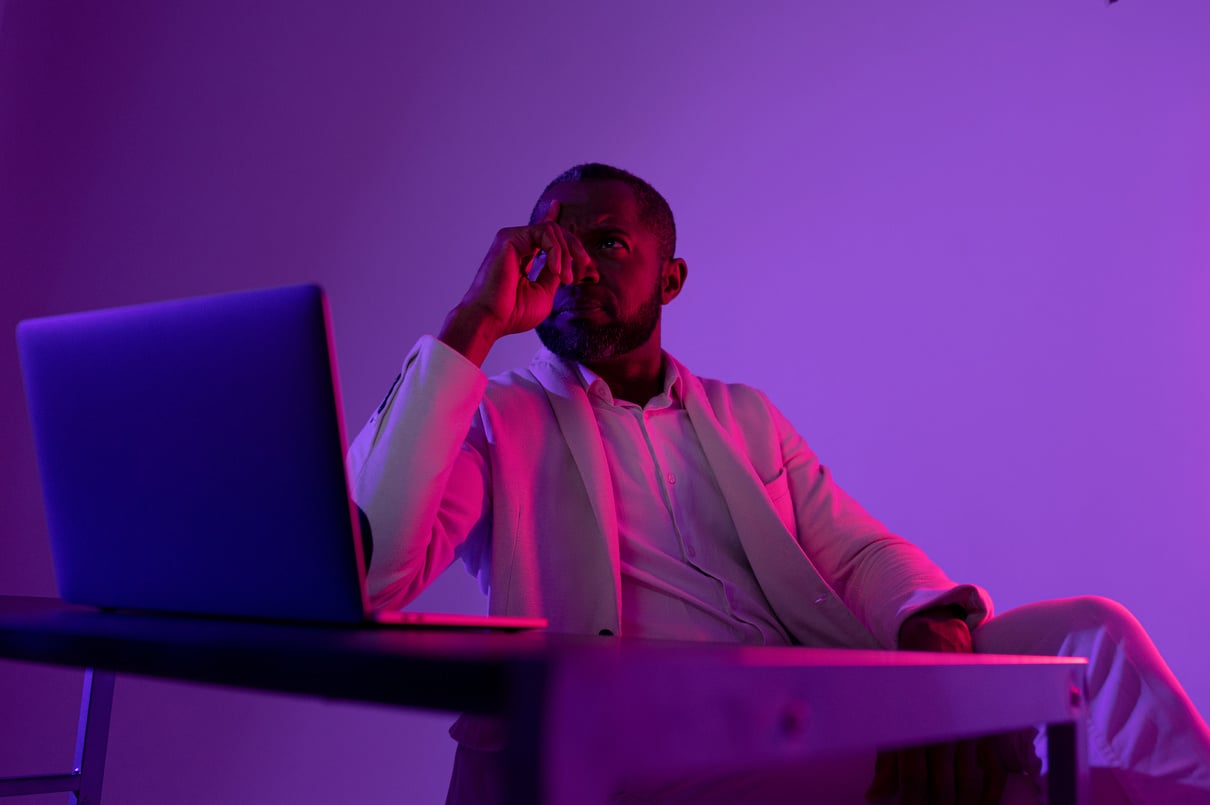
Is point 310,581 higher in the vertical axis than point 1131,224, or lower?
lower

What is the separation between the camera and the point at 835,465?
265cm

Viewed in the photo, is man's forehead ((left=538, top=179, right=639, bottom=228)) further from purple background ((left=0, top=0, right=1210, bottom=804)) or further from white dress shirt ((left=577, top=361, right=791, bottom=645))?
purple background ((left=0, top=0, right=1210, bottom=804))

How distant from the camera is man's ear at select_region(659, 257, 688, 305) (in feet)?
6.86

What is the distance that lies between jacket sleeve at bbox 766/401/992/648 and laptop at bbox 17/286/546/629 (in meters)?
0.77

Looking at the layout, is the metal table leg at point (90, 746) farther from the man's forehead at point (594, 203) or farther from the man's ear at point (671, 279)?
the man's ear at point (671, 279)

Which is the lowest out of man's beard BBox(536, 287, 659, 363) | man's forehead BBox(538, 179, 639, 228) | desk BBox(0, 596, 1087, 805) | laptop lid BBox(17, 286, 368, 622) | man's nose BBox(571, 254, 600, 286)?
desk BBox(0, 596, 1087, 805)

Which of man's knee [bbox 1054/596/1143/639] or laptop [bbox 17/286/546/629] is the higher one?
laptop [bbox 17/286/546/629]

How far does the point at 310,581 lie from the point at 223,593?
0.08 m

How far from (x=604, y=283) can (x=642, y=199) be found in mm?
235

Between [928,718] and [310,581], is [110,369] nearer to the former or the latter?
[310,581]

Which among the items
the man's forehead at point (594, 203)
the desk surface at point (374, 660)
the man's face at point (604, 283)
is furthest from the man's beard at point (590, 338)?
the desk surface at point (374, 660)

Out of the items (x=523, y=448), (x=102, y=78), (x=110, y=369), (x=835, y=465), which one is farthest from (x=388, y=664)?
(x=102, y=78)

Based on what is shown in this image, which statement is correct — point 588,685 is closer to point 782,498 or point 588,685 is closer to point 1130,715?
point 1130,715

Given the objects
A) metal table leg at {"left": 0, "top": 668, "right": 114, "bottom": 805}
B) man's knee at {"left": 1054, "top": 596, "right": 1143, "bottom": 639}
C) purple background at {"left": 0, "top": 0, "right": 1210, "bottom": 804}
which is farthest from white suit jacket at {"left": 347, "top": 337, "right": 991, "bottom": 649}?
purple background at {"left": 0, "top": 0, "right": 1210, "bottom": 804}
